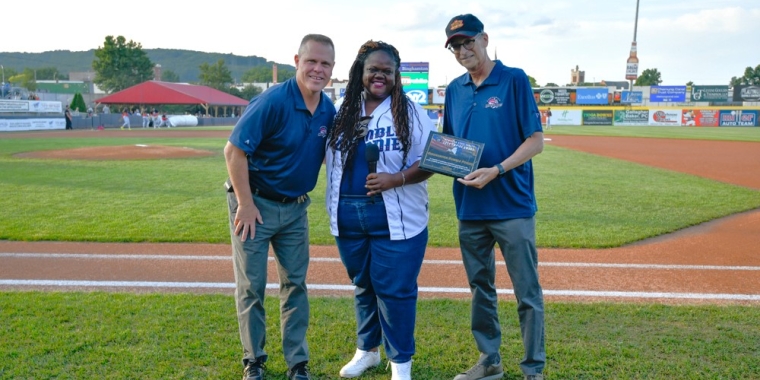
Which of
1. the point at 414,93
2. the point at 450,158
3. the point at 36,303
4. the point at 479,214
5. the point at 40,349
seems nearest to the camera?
the point at 450,158

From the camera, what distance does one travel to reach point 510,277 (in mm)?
3525

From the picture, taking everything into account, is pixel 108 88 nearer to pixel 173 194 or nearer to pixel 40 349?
pixel 173 194

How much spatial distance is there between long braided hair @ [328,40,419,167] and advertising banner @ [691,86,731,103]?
66.1 m

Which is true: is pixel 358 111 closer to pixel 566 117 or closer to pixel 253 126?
pixel 253 126

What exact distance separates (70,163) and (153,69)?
86.5 meters

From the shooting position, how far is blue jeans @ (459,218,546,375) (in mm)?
3426

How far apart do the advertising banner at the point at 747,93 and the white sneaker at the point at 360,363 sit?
65769 mm

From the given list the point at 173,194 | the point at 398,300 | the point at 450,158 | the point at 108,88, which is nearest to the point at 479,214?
the point at 450,158

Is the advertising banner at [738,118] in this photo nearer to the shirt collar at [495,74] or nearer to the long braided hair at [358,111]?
the shirt collar at [495,74]

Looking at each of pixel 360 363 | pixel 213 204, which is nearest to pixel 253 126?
pixel 360 363

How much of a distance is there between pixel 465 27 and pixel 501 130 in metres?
0.60

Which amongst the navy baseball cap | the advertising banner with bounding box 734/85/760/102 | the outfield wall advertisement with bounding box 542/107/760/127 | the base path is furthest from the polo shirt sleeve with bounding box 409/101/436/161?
the advertising banner with bounding box 734/85/760/102

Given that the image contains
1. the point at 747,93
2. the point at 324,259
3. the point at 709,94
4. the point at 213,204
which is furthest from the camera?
the point at 709,94

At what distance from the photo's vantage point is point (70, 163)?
54.2ft
